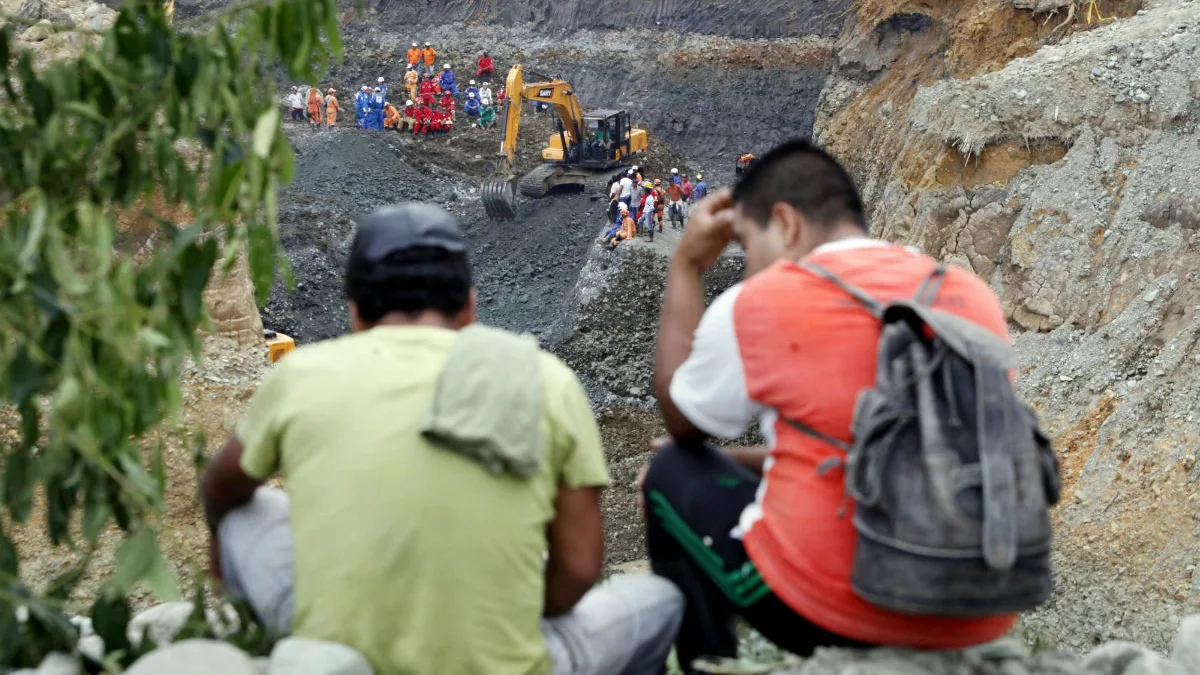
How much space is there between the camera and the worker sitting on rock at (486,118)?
3141cm

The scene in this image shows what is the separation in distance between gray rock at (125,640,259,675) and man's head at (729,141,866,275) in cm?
155

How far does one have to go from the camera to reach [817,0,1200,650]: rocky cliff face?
7.95 m

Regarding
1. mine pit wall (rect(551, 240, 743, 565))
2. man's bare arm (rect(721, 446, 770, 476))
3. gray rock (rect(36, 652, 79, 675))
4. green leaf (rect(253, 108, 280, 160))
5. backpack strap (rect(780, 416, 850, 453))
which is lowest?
mine pit wall (rect(551, 240, 743, 565))

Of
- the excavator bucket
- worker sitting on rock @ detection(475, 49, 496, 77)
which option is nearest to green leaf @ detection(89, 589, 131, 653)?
the excavator bucket

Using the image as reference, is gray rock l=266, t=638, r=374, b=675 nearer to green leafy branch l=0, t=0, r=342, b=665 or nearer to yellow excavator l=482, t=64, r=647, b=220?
green leafy branch l=0, t=0, r=342, b=665

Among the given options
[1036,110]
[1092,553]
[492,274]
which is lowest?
[492,274]

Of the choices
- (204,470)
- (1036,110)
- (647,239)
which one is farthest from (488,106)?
(204,470)

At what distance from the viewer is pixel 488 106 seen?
1240 inches

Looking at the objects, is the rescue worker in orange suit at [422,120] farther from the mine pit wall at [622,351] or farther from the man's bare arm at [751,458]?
the man's bare arm at [751,458]

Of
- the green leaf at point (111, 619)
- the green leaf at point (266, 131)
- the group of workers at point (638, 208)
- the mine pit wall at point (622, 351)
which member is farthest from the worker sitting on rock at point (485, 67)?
the green leaf at point (111, 619)

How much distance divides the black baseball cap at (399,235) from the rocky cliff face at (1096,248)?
241 inches

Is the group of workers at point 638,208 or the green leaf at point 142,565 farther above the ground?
the green leaf at point 142,565

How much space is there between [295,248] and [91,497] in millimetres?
19435

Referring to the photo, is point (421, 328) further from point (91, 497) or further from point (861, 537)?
point (861, 537)
